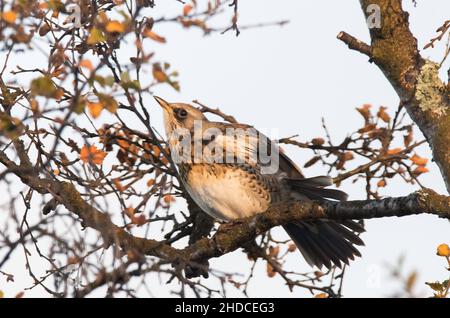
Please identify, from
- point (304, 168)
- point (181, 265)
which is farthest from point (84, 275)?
point (304, 168)

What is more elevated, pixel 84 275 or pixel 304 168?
pixel 304 168

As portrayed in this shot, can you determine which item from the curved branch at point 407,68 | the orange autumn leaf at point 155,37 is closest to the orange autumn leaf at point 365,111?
the curved branch at point 407,68

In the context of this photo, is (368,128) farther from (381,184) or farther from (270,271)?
(270,271)

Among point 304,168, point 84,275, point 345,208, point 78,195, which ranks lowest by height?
point 84,275

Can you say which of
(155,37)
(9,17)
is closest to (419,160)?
(155,37)

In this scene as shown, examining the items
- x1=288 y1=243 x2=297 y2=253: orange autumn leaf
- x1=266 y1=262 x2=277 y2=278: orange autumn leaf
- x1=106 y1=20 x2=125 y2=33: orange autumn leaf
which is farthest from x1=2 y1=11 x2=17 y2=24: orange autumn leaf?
x1=288 y1=243 x2=297 y2=253: orange autumn leaf

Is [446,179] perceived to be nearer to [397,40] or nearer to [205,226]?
[397,40]

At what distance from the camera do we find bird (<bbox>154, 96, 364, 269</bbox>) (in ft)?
20.6

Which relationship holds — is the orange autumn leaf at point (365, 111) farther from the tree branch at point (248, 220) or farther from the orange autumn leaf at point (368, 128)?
the tree branch at point (248, 220)

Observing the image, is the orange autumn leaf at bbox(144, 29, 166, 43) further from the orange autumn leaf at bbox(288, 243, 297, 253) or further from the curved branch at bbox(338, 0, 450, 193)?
the orange autumn leaf at bbox(288, 243, 297, 253)

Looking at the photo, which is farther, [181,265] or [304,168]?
[304,168]

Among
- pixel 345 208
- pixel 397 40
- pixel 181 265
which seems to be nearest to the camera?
pixel 181 265

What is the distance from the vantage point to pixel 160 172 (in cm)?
577
